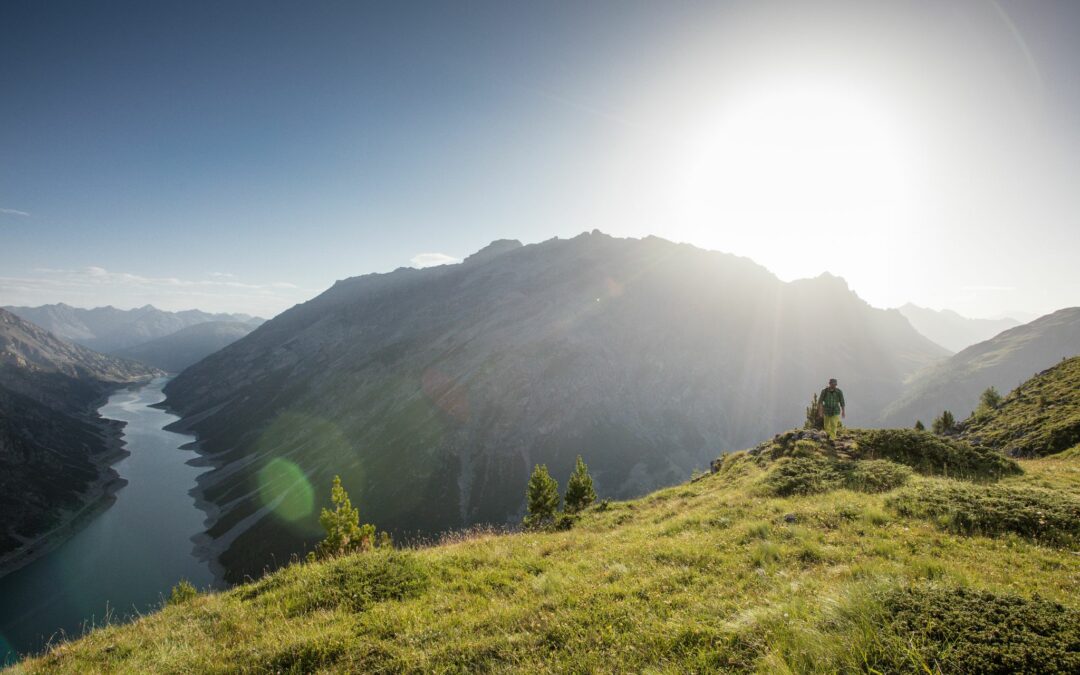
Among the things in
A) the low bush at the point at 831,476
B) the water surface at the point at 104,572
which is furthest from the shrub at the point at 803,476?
the water surface at the point at 104,572

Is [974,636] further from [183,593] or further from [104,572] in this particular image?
[104,572]

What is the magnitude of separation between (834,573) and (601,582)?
4767 millimetres

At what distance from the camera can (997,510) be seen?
10523 millimetres

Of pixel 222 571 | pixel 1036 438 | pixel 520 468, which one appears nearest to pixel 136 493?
pixel 222 571

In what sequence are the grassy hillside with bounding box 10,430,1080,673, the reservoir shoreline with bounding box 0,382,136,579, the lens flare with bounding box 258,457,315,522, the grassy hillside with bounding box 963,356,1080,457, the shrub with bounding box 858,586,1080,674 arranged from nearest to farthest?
the shrub with bounding box 858,586,1080,674 < the grassy hillside with bounding box 10,430,1080,673 < the grassy hillside with bounding box 963,356,1080,457 < the lens flare with bounding box 258,457,315,522 < the reservoir shoreline with bounding box 0,382,136,579

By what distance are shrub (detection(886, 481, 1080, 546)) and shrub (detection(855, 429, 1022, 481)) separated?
4973 mm

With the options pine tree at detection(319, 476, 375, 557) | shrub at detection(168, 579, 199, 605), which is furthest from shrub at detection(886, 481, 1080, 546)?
pine tree at detection(319, 476, 375, 557)

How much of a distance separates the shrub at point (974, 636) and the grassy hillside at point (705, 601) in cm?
2

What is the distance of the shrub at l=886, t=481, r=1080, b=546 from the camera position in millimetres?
9391

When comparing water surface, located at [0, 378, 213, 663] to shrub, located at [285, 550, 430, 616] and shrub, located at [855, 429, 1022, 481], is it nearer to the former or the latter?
shrub, located at [285, 550, 430, 616]

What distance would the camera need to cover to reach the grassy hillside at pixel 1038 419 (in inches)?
815

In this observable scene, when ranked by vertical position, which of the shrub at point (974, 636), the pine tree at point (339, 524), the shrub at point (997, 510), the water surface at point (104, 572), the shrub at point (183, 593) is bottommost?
the water surface at point (104, 572)

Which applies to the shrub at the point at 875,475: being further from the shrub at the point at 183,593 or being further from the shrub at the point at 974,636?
the shrub at the point at 183,593

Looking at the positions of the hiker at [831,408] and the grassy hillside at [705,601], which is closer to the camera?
the grassy hillside at [705,601]
